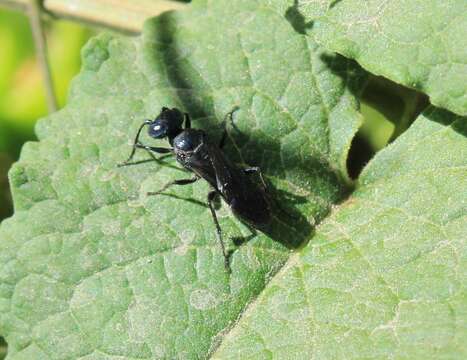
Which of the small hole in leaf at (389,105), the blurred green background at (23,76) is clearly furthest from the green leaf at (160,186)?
the blurred green background at (23,76)

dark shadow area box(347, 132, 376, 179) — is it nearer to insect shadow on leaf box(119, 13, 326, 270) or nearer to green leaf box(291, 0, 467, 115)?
insect shadow on leaf box(119, 13, 326, 270)

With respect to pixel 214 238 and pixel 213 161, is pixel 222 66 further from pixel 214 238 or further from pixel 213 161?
pixel 214 238

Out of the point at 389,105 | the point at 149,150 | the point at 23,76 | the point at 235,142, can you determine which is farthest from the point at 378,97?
the point at 23,76

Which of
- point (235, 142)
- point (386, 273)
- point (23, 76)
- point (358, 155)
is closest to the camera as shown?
point (386, 273)

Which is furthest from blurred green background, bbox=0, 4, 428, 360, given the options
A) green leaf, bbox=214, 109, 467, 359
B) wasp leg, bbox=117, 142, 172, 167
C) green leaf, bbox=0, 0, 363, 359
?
wasp leg, bbox=117, 142, 172, 167

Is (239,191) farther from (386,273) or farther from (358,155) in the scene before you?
(386,273)

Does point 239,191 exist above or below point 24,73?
above

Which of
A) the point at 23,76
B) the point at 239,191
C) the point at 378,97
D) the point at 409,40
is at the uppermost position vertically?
the point at 409,40
